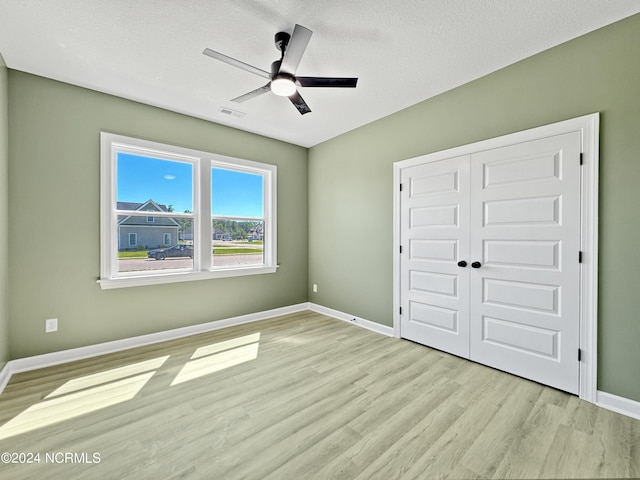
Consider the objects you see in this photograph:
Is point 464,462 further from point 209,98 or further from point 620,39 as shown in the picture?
point 209,98

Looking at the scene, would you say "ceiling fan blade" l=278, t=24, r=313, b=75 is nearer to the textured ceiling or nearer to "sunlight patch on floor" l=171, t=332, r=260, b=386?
the textured ceiling

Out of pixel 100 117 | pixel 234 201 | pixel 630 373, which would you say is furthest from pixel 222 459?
pixel 100 117

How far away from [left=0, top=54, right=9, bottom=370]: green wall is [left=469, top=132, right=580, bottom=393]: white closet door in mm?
4356

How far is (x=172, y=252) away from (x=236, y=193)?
1.22m

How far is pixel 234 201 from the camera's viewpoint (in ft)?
13.5

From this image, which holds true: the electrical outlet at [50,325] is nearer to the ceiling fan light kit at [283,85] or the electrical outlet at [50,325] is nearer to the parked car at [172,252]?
the parked car at [172,252]

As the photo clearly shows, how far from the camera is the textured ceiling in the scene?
1.92 m

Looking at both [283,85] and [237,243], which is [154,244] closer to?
[237,243]

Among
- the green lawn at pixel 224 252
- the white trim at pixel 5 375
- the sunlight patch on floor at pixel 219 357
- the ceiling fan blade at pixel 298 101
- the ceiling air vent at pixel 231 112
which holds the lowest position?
the sunlight patch on floor at pixel 219 357

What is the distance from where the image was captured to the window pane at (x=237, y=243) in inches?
154

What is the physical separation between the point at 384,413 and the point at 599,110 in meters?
2.81

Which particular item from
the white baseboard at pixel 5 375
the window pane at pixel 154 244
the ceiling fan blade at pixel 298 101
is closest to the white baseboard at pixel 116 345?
the white baseboard at pixel 5 375

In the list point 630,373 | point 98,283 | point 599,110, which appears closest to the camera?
point 630,373

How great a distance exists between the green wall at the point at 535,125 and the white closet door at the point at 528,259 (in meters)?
0.18
